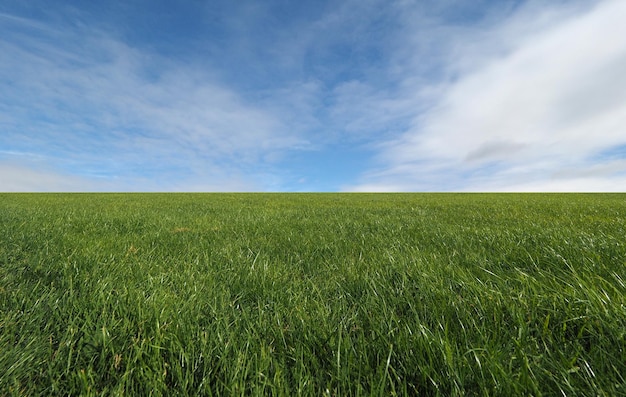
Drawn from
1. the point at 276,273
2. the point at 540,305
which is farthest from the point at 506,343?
the point at 276,273

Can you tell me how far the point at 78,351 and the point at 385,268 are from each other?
8.07 feet

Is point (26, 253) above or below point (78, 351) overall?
above

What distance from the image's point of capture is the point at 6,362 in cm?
144

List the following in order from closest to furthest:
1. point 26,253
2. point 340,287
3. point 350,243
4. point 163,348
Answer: point 163,348, point 340,287, point 26,253, point 350,243

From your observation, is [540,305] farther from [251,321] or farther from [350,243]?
[350,243]

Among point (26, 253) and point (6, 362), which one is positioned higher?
point (26, 253)

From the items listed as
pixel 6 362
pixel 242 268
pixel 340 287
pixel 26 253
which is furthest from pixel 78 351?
pixel 26 253

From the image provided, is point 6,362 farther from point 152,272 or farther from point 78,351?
point 152,272

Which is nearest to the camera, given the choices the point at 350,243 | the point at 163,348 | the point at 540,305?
the point at 163,348

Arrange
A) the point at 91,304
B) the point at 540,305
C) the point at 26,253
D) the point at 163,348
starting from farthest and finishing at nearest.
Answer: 1. the point at 26,253
2. the point at 91,304
3. the point at 540,305
4. the point at 163,348

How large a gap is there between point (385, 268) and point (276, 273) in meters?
1.13

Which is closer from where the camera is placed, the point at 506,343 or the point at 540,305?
the point at 506,343

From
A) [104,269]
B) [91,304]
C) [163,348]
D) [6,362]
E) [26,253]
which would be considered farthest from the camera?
[26,253]

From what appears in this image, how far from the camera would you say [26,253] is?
333cm
